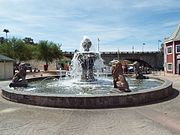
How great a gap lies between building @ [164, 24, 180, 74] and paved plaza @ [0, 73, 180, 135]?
122ft

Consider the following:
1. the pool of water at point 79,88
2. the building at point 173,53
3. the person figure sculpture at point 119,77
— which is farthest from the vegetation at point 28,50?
the person figure sculpture at point 119,77

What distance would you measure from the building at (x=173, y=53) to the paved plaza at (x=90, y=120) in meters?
37.2

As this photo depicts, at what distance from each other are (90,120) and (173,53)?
137 feet

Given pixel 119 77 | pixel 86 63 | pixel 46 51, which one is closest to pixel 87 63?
pixel 86 63

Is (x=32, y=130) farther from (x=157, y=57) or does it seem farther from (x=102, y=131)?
(x=157, y=57)

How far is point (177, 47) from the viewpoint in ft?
159

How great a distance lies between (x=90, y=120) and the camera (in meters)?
10.0

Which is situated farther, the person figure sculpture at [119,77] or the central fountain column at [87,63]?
the central fountain column at [87,63]

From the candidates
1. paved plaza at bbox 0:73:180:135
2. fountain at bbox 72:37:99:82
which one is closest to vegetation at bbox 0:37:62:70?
fountain at bbox 72:37:99:82

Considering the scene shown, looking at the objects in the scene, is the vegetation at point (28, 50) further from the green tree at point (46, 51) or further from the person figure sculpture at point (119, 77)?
the person figure sculpture at point (119, 77)

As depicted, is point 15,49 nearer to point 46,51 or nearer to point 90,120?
point 46,51

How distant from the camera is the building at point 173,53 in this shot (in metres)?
48.2

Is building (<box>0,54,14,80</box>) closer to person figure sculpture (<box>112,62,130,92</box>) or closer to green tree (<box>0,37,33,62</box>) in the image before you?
green tree (<box>0,37,33,62</box>)

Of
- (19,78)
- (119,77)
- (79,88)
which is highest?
(119,77)
